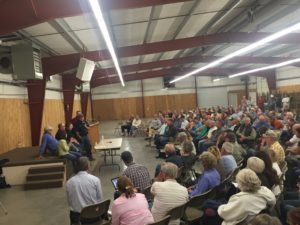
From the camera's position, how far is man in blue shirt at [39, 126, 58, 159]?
8164 mm

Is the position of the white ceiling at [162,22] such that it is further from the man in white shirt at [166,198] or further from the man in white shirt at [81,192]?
the man in white shirt at [166,198]

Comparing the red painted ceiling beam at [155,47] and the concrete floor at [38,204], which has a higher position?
the red painted ceiling beam at [155,47]

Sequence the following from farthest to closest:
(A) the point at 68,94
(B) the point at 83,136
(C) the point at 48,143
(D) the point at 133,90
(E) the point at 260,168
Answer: (D) the point at 133,90, (A) the point at 68,94, (B) the point at 83,136, (C) the point at 48,143, (E) the point at 260,168

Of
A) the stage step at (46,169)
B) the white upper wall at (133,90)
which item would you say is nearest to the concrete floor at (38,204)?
the stage step at (46,169)

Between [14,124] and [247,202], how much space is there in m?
9.18

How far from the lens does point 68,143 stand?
9.62m

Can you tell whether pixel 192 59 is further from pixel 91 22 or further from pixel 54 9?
pixel 54 9

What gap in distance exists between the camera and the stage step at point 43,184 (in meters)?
7.45

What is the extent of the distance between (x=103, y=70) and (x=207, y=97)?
12.7 metres

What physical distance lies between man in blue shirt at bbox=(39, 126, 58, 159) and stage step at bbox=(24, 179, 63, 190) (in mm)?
899

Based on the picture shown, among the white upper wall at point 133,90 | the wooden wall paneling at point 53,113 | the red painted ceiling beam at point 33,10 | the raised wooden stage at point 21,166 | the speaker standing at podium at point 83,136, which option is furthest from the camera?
the white upper wall at point 133,90

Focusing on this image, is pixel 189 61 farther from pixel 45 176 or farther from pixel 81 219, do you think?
pixel 81 219

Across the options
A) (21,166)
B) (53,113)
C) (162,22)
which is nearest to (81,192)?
(21,166)

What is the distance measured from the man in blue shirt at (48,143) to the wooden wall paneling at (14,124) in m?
2.01
